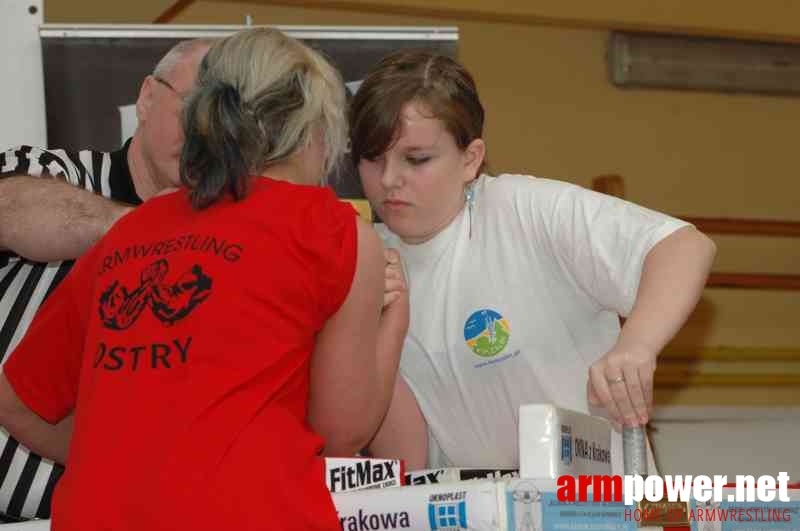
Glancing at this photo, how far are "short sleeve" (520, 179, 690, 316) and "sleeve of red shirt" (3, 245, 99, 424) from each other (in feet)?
2.16

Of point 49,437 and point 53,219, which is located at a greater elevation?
point 53,219

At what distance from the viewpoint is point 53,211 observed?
69.9 inches

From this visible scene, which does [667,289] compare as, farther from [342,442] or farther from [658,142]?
[658,142]

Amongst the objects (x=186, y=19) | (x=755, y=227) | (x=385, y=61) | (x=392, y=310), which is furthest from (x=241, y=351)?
(x=755, y=227)

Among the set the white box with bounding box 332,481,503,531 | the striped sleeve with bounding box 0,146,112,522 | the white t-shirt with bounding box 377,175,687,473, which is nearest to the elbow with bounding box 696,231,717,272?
the white t-shirt with bounding box 377,175,687,473

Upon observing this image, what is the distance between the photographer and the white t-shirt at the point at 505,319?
1766 mm

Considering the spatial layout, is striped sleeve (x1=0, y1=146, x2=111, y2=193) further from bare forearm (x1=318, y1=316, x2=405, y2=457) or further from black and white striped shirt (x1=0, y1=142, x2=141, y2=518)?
bare forearm (x1=318, y1=316, x2=405, y2=457)

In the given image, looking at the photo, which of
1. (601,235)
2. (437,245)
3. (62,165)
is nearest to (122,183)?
(62,165)

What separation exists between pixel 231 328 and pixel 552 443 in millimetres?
327

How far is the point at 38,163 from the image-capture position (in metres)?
2.00

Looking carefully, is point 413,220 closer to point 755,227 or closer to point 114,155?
point 114,155

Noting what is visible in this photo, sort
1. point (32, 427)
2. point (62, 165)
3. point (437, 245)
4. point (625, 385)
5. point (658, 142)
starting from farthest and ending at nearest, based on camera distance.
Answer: point (658, 142)
point (62, 165)
point (437, 245)
point (32, 427)
point (625, 385)

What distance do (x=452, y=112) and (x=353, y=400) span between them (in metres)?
0.64

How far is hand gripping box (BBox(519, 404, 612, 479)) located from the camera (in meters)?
1.19
